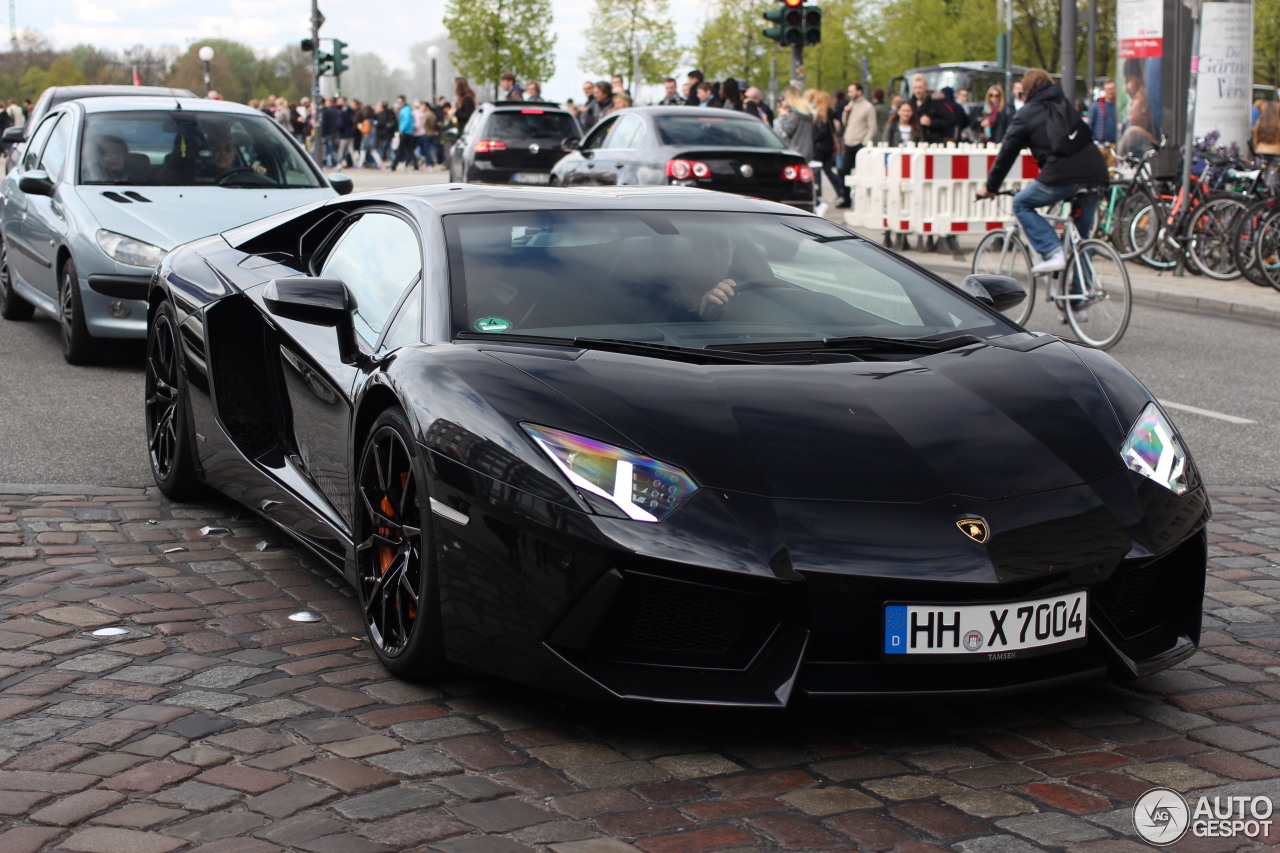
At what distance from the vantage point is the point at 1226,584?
5043 mm

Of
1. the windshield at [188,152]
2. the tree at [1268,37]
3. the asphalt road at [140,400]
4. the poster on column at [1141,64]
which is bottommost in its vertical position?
the asphalt road at [140,400]

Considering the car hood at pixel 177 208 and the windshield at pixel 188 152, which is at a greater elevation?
the windshield at pixel 188 152

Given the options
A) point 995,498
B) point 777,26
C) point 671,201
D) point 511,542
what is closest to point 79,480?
point 671,201

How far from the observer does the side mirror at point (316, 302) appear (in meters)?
4.38

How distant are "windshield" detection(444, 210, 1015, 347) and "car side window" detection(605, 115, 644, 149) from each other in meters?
13.0

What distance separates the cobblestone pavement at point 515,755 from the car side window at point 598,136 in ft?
48.1

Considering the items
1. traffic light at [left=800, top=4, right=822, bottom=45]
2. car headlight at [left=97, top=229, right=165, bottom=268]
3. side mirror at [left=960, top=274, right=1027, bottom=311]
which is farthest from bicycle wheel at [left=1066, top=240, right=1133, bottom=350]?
traffic light at [left=800, top=4, right=822, bottom=45]

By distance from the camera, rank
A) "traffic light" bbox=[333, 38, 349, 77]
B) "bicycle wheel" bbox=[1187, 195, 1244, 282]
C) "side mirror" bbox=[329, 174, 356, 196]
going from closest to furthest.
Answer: "side mirror" bbox=[329, 174, 356, 196], "bicycle wheel" bbox=[1187, 195, 1244, 282], "traffic light" bbox=[333, 38, 349, 77]

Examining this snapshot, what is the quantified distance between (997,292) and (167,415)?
312 cm

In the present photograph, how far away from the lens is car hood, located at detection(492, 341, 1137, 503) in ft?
11.3

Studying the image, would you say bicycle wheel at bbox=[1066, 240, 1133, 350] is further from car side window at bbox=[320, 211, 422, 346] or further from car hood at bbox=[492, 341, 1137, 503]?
car hood at bbox=[492, 341, 1137, 503]

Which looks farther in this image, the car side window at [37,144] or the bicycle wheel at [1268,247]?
the bicycle wheel at [1268,247]

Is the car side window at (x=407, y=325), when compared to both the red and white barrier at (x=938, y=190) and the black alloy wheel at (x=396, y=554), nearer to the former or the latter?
the black alloy wheel at (x=396, y=554)

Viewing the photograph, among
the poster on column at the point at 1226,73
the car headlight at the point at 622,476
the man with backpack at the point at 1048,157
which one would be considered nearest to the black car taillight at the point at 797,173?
the poster on column at the point at 1226,73
